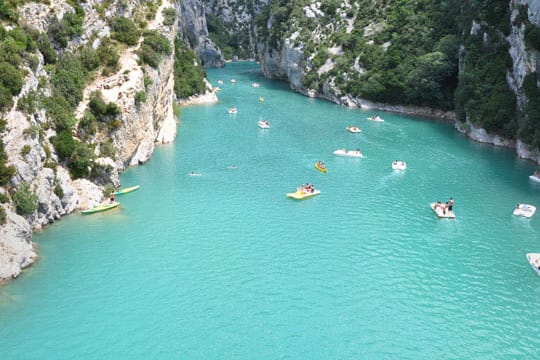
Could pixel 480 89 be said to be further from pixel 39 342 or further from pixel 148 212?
pixel 39 342

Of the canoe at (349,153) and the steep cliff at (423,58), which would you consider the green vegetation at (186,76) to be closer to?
the steep cliff at (423,58)

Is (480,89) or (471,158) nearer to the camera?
(471,158)

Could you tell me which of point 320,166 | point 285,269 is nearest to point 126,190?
point 285,269

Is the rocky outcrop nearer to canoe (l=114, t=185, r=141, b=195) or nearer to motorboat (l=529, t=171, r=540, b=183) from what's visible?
canoe (l=114, t=185, r=141, b=195)

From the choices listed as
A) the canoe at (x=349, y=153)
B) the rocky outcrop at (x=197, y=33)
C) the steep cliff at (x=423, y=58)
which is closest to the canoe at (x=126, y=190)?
the canoe at (x=349, y=153)

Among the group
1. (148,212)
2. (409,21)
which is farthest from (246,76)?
(148,212)
